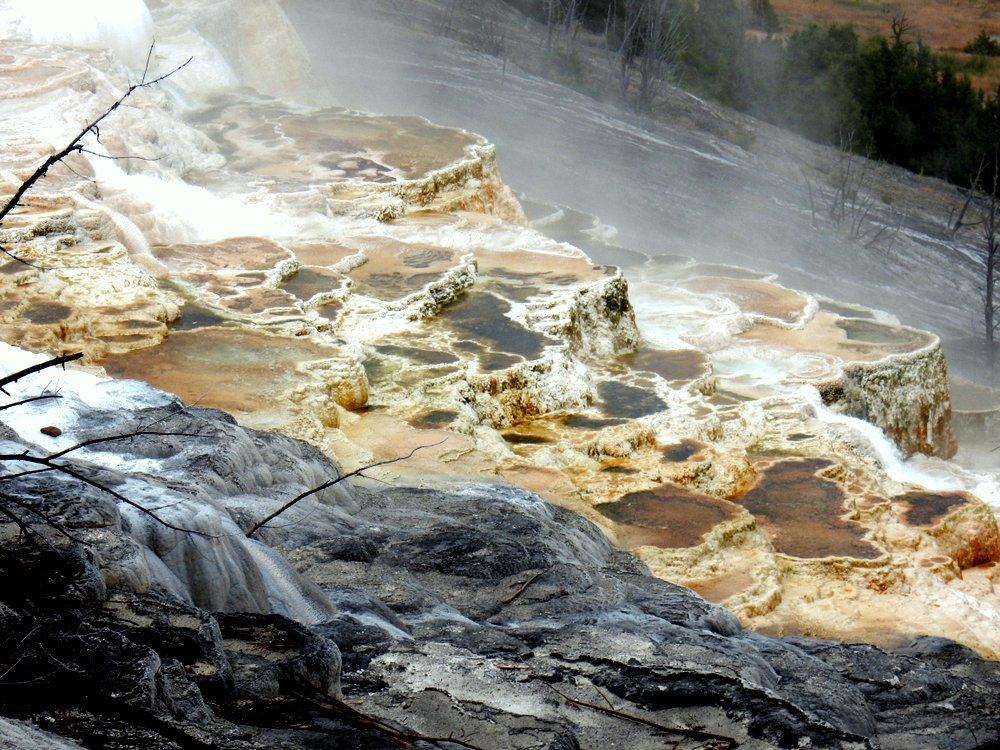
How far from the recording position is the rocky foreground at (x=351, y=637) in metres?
2.27

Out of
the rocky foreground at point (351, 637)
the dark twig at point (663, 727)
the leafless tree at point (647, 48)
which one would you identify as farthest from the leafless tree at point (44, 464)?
the leafless tree at point (647, 48)

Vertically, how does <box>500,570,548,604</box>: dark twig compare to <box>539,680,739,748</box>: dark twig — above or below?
below

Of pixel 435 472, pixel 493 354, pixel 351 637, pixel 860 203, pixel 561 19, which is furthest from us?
pixel 561 19

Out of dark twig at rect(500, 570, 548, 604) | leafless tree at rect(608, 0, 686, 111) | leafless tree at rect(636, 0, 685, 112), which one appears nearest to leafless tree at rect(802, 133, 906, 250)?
leafless tree at rect(636, 0, 685, 112)

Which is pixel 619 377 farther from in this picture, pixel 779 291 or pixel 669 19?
pixel 669 19

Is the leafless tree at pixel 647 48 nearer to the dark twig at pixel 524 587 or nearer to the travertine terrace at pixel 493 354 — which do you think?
the travertine terrace at pixel 493 354

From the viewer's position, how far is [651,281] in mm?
13211

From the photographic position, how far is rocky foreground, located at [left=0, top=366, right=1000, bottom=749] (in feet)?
7.45

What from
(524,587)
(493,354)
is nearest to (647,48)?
(493,354)

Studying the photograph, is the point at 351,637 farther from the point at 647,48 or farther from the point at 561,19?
the point at 561,19

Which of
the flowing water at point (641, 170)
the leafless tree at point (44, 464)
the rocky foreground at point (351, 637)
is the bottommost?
the flowing water at point (641, 170)

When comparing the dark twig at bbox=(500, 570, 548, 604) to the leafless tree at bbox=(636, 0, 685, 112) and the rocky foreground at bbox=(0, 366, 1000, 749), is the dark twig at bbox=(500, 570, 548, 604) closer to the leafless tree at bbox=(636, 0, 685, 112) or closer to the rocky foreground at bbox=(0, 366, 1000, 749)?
the rocky foreground at bbox=(0, 366, 1000, 749)

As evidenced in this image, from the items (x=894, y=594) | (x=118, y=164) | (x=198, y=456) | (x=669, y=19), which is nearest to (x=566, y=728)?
(x=198, y=456)

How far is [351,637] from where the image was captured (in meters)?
3.03
